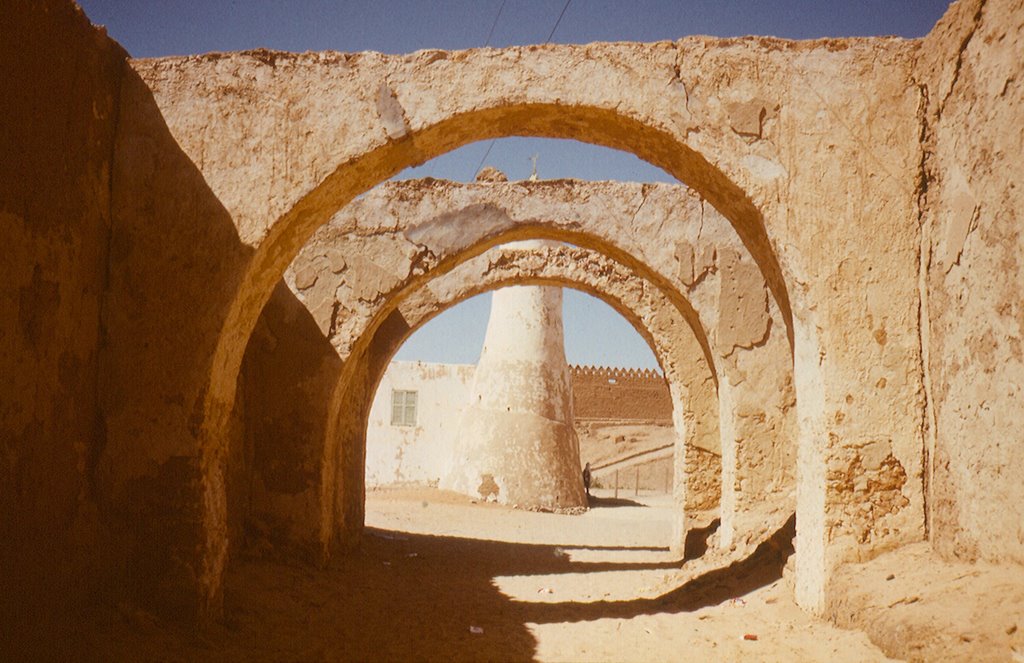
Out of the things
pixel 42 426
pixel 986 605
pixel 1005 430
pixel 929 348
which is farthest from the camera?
pixel 929 348

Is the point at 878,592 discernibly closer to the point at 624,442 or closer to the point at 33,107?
the point at 33,107

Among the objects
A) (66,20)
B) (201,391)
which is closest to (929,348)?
(201,391)

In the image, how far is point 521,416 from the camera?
47.7 feet

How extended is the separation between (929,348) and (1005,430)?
2.13ft

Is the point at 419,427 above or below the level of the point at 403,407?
below

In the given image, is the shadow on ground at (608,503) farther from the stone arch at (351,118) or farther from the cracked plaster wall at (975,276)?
the cracked plaster wall at (975,276)

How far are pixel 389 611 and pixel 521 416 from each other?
933 centimetres

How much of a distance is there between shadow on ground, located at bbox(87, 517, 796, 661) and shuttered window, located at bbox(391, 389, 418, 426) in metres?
11.6

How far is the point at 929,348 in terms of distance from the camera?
3584mm

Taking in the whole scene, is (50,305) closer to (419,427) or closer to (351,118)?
(351,118)

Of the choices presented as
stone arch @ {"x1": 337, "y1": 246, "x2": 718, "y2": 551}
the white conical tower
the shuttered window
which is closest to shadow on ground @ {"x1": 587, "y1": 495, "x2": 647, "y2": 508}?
the white conical tower

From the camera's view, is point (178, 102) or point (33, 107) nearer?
point (33, 107)

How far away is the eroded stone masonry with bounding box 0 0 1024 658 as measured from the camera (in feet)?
10.3

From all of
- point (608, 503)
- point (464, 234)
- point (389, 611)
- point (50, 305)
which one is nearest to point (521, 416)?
point (608, 503)
